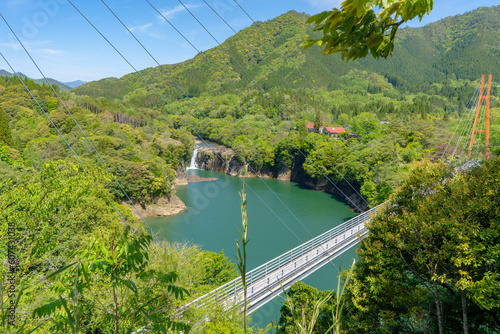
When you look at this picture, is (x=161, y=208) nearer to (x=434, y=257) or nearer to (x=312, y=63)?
(x=434, y=257)

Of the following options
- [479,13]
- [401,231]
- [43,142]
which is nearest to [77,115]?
[43,142]

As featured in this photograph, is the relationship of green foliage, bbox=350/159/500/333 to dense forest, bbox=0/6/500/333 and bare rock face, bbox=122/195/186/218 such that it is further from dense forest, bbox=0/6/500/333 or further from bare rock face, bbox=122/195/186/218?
bare rock face, bbox=122/195/186/218

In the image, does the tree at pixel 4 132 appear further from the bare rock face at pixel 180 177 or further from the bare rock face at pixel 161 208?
the bare rock face at pixel 180 177

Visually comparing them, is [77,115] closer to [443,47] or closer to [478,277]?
[478,277]

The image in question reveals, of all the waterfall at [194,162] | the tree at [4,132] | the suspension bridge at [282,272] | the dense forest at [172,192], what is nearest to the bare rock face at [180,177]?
the dense forest at [172,192]

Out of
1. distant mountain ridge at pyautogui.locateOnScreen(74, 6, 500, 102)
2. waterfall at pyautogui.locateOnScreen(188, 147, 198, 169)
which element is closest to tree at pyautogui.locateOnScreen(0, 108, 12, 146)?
waterfall at pyautogui.locateOnScreen(188, 147, 198, 169)
